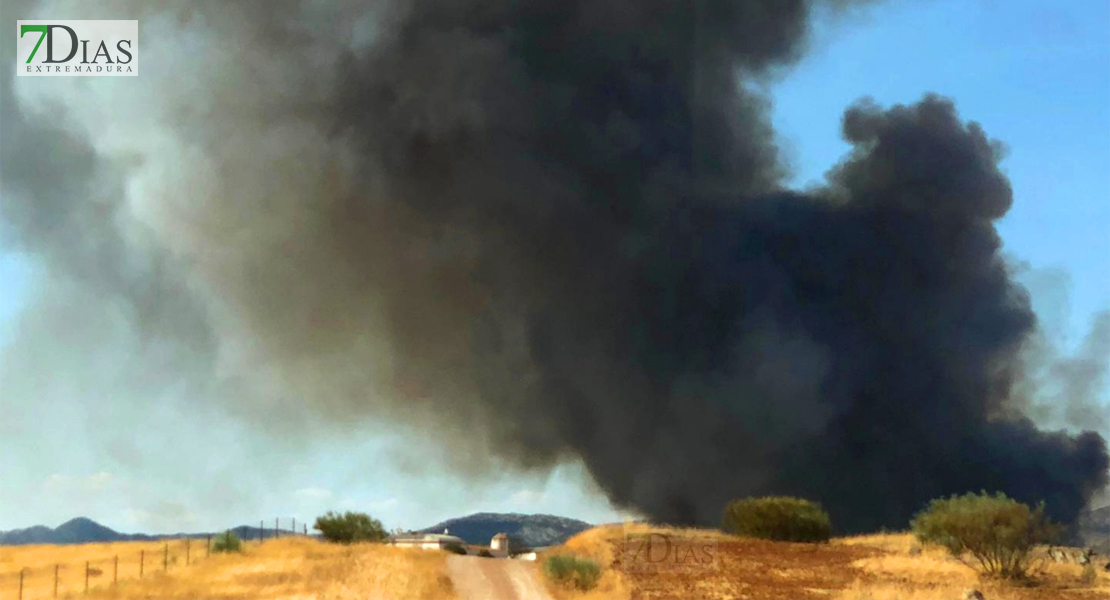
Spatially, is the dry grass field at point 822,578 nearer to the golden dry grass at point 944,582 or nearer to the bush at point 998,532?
the golden dry grass at point 944,582

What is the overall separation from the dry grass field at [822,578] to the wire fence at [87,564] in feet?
42.7

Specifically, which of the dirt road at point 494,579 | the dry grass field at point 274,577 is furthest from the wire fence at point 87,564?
the dirt road at point 494,579

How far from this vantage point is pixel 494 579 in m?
27.3

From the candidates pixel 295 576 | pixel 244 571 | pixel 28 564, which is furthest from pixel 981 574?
pixel 28 564

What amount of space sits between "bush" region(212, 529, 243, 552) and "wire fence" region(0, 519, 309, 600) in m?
0.28

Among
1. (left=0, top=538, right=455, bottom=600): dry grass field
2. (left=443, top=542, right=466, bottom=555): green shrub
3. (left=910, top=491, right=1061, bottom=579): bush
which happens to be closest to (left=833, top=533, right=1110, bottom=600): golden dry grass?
(left=910, top=491, right=1061, bottom=579): bush

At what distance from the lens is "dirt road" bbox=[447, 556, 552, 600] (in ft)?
81.3

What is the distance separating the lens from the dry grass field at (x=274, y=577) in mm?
23062

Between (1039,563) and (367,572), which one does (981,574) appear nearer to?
(1039,563)

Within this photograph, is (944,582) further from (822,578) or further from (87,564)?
(87,564)

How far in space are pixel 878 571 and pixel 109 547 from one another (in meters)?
34.3

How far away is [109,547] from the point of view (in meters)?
45.9

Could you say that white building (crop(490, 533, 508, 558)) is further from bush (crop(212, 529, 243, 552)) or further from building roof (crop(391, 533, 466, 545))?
bush (crop(212, 529, 243, 552))

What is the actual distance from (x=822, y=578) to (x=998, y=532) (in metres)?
4.82
